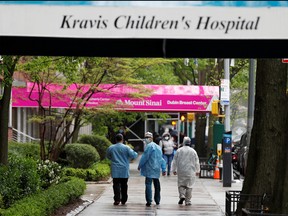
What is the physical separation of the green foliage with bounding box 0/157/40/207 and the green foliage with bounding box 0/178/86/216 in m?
0.24

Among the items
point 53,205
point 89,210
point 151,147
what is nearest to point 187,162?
point 151,147

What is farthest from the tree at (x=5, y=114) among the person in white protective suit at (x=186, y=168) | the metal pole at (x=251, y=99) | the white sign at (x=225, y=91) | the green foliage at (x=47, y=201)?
the white sign at (x=225, y=91)

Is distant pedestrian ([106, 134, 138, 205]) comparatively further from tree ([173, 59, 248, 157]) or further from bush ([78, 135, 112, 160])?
tree ([173, 59, 248, 157])

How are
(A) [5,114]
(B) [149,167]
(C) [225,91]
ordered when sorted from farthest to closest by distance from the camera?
1. (C) [225,91]
2. (B) [149,167]
3. (A) [5,114]

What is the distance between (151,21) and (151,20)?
1 cm

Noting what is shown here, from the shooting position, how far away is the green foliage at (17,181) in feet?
44.8

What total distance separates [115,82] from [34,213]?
51.4 ft

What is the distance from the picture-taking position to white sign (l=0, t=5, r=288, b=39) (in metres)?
6.26

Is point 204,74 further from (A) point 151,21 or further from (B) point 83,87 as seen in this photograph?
(A) point 151,21

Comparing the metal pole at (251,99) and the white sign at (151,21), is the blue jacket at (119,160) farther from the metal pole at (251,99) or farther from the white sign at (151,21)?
the white sign at (151,21)

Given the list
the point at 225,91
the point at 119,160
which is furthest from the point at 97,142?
the point at 119,160

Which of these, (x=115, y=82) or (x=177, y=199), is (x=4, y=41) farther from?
(x=115, y=82)

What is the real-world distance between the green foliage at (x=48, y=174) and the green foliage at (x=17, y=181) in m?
2.48

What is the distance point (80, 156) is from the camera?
90.3ft
